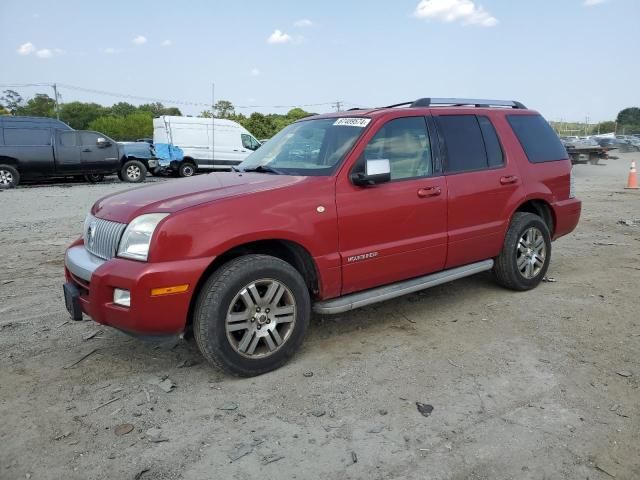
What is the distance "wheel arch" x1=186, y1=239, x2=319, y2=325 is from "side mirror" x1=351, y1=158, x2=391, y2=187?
0.65 meters

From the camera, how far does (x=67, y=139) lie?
50.3 feet

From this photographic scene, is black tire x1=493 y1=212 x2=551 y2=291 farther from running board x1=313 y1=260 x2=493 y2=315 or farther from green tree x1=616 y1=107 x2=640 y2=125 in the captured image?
green tree x1=616 y1=107 x2=640 y2=125

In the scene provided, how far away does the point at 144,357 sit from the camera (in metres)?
3.70

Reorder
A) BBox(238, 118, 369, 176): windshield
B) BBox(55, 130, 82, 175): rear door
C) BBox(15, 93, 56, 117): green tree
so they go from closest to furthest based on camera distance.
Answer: BBox(238, 118, 369, 176): windshield < BBox(55, 130, 82, 175): rear door < BBox(15, 93, 56, 117): green tree

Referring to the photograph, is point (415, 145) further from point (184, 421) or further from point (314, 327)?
point (184, 421)

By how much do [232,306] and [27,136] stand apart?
14.4m

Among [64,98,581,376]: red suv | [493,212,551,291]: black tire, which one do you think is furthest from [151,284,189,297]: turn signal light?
[493,212,551,291]: black tire

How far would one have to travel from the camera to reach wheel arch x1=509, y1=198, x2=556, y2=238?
16.9 ft

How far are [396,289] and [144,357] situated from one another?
1932 millimetres

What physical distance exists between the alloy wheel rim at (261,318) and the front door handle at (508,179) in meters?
2.40

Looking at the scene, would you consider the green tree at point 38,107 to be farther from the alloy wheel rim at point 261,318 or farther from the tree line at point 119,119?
the alloy wheel rim at point 261,318

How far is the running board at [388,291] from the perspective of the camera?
3.65 m

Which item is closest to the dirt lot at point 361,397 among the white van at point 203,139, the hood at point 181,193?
the hood at point 181,193

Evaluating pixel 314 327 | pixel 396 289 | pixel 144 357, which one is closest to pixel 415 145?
pixel 396 289
